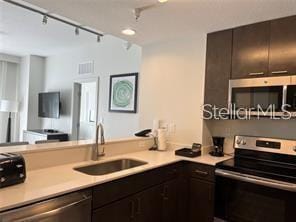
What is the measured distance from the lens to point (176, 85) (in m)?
3.01

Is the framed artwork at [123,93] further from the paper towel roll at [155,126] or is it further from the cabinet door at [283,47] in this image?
the cabinet door at [283,47]

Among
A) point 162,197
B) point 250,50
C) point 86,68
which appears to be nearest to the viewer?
point 162,197

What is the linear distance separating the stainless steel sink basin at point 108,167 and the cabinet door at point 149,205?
1.04 ft

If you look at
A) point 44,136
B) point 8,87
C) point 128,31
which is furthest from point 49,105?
point 128,31

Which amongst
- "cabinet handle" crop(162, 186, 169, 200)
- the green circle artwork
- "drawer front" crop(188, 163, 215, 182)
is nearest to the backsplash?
"drawer front" crop(188, 163, 215, 182)

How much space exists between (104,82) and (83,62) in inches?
35.7

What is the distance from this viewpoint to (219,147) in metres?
2.74

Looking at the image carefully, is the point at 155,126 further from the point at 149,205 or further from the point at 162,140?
the point at 149,205

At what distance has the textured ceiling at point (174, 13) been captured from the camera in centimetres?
201

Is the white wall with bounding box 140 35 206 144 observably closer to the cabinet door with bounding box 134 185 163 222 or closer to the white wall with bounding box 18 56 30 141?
the cabinet door with bounding box 134 185 163 222

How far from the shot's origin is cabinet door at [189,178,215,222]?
7.50 ft

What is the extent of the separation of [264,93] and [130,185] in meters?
1.60

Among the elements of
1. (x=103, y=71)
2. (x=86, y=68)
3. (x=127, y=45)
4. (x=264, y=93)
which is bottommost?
(x=264, y=93)

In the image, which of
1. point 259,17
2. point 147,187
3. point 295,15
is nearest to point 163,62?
point 259,17
